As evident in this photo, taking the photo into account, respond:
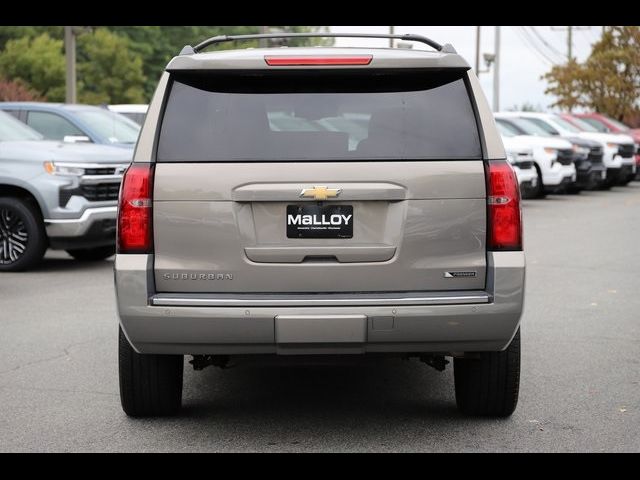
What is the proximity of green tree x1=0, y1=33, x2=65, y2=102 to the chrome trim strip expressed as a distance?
216 feet

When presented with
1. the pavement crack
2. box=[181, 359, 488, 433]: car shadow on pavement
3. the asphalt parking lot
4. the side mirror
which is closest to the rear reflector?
Result: box=[181, 359, 488, 433]: car shadow on pavement

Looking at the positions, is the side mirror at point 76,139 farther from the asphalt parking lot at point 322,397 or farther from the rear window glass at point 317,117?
the rear window glass at point 317,117

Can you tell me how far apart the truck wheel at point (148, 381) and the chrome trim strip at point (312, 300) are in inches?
23.1

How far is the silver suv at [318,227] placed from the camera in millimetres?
4945

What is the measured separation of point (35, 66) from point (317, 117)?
219ft

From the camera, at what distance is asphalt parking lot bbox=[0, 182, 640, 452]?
5258 millimetres

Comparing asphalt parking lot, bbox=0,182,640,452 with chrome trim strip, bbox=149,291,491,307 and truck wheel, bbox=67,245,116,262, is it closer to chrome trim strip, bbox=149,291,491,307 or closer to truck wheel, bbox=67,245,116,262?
chrome trim strip, bbox=149,291,491,307

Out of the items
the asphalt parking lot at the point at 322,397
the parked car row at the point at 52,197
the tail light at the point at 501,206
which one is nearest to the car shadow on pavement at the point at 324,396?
the asphalt parking lot at the point at 322,397

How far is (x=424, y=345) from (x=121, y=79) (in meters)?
70.6

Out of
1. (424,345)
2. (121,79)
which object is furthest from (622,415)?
(121,79)

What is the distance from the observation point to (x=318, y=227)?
16.4ft

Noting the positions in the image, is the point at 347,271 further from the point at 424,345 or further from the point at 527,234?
the point at 527,234

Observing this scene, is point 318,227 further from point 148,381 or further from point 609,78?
point 609,78

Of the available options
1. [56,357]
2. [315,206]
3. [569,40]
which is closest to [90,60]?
[569,40]
